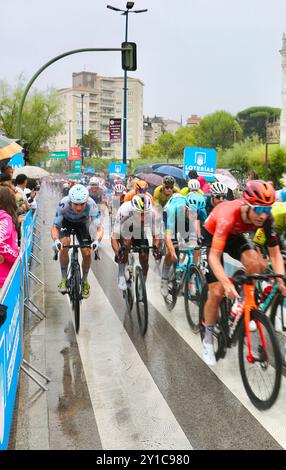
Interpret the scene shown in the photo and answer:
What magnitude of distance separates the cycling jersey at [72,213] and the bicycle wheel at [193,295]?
151cm

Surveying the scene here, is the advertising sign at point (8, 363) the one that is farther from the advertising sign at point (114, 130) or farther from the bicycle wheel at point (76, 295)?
the advertising sign at point (114, 130)

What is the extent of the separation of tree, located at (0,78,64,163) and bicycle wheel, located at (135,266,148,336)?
4677 centimetres

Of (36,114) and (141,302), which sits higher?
(36,114)

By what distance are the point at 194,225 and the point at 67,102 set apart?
154822mm

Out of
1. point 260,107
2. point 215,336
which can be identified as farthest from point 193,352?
point 260,107

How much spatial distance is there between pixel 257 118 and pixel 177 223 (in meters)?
138

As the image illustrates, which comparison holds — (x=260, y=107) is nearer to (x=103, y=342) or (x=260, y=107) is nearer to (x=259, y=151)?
(x=259, y=151)

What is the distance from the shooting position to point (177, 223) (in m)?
7.90

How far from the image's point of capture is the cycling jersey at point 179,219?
738cm

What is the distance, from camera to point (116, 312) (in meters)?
7.95

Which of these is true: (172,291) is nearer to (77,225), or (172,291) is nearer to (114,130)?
(77,225)

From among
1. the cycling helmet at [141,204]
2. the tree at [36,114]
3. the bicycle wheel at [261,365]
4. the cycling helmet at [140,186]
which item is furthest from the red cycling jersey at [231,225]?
the tree at [36,114]

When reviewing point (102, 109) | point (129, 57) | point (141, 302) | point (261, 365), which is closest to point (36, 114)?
point (129, 57)

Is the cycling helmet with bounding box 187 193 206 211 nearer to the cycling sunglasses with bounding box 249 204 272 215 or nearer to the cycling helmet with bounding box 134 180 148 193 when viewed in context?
the cycling helmet with bounding box 134 180 148 193
